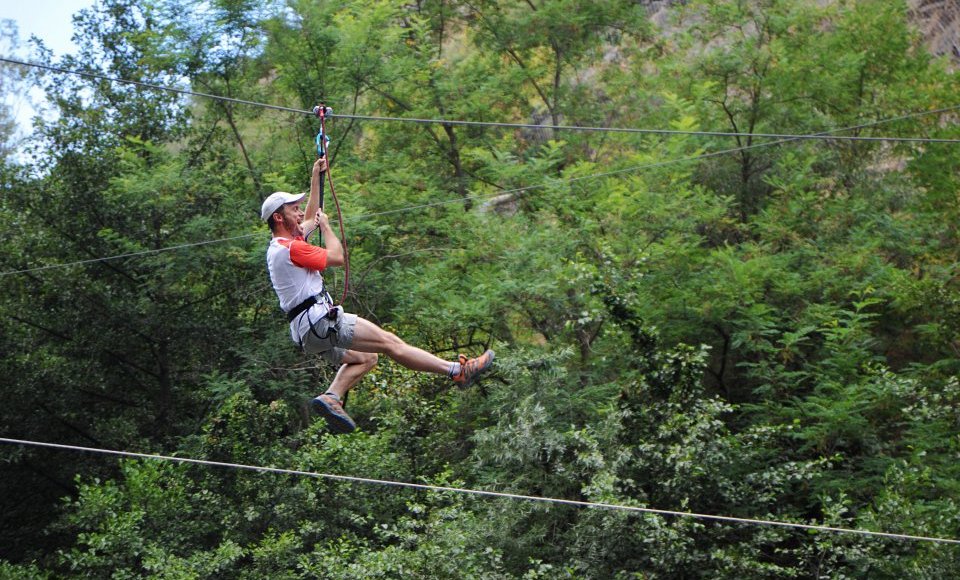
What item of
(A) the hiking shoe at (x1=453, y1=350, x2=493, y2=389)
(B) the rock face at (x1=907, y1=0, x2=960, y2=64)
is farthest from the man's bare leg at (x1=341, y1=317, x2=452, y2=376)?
(B) the rock face at (x1=907, y1=0, x2=960, y2=64)

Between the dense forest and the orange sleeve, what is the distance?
463 centimetres

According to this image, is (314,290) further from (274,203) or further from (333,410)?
(333,410)

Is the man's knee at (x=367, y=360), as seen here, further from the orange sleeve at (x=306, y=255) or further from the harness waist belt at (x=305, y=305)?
the orange sleeve at (x=306, y=255)

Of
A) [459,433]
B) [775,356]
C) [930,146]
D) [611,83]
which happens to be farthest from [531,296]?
[611,83]

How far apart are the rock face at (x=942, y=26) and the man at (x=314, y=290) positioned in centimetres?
1375

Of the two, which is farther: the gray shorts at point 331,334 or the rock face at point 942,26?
the rock face at point 942,26

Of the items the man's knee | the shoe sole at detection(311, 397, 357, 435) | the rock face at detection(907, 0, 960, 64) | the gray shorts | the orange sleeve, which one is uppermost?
the rock face at detection(907, 0, 960, 64)

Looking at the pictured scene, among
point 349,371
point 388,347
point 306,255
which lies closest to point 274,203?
point 306,255

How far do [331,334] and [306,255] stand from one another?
0.43 meters

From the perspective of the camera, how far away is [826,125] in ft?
45.9

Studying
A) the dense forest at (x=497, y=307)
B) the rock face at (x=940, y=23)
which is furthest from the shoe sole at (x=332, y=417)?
the rock face at (x=940, y=23)

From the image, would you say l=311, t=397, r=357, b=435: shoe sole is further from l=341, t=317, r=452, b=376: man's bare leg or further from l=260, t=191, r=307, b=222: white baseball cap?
l=260, t=191, r=307, b=222: white baseball cap

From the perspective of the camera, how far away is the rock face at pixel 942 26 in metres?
17.1

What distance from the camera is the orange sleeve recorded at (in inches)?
213
